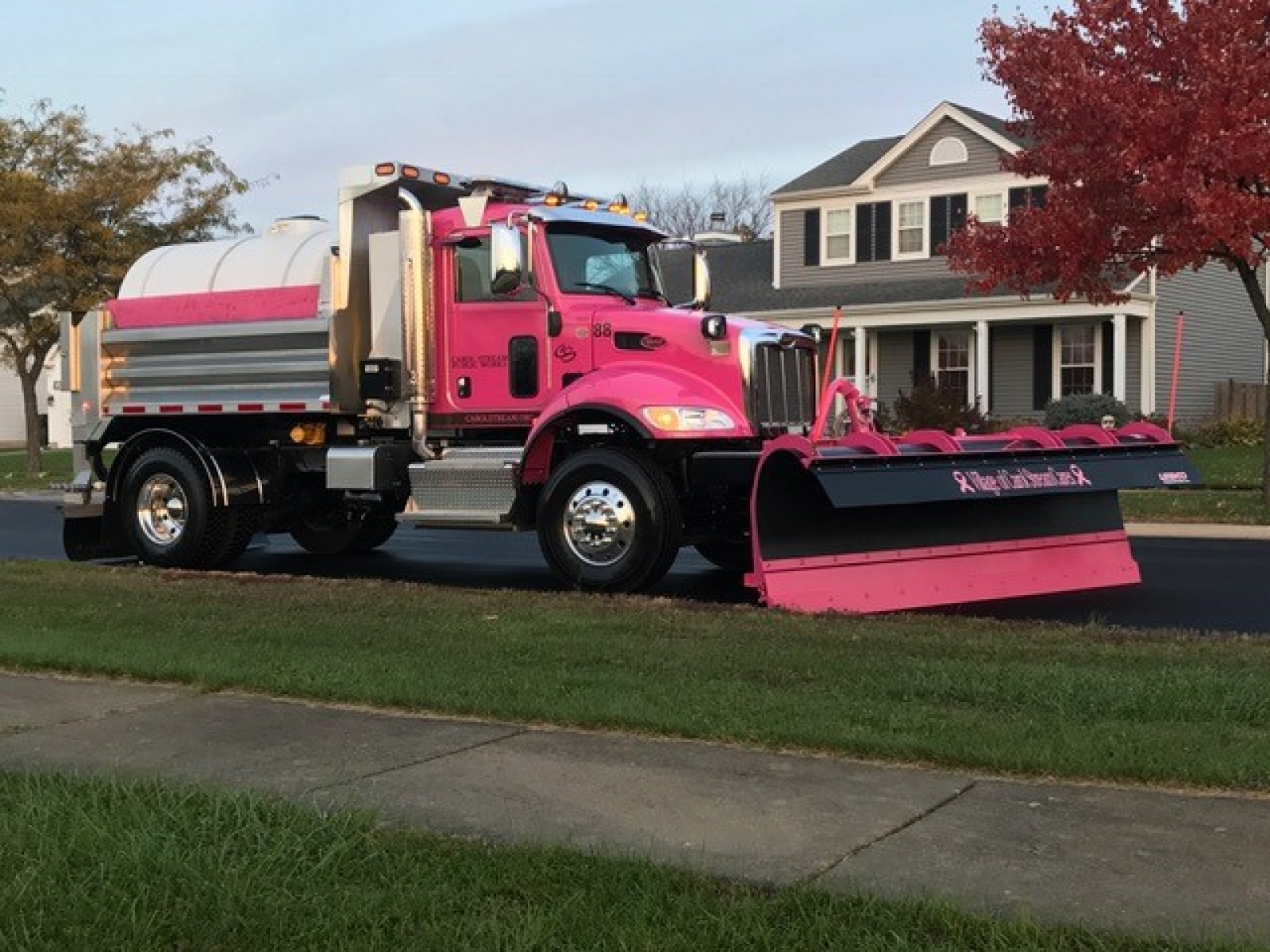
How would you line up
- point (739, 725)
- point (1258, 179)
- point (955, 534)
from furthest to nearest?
point (1258, 179), point (955, 534), point (739, 725)

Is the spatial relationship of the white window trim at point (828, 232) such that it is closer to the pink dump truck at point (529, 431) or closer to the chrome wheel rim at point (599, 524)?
the pink dump truck at point (529, 431)

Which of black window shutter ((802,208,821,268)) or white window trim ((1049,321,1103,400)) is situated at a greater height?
black window shutter ((802,208,821,268))

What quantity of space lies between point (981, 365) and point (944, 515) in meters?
20.6

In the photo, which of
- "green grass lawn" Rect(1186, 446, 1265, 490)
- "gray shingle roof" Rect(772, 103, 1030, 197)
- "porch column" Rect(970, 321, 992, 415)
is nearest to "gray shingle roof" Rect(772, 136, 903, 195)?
"gray shingle roof" Rect(772, 103, 1030, 197)

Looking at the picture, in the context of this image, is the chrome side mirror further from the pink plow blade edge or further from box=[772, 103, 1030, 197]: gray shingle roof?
box=[772, 103, 1030, 197]: gray shingle roof

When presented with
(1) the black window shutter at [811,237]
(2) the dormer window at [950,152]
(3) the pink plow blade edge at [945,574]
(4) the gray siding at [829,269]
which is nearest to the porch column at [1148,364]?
(4) the gray siding at [829,269]

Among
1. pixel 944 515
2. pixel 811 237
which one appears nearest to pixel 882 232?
pixel 811 237

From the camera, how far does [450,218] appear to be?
11914 mm

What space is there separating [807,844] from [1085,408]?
82.0 feet

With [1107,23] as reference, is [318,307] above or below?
below

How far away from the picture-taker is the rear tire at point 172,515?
12.7 m

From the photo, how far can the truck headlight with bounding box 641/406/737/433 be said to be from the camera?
33.2 feet

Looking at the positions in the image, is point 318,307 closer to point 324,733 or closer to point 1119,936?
point 324,733

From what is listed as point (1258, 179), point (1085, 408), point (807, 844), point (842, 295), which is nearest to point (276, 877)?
Answer: point (807, 844)
